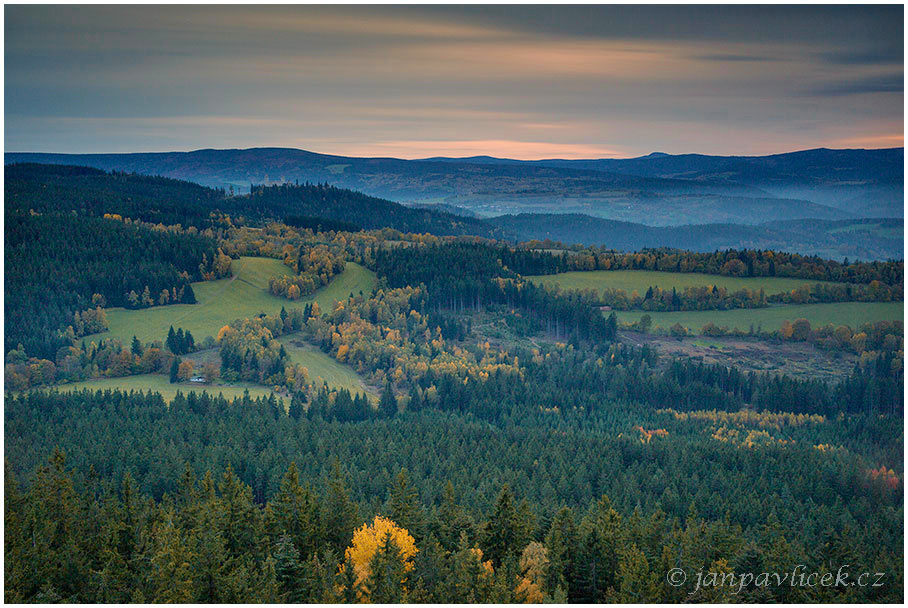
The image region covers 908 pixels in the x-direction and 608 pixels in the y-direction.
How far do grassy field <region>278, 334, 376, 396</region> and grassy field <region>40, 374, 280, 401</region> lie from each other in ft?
34.5

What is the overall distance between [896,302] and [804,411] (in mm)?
38064

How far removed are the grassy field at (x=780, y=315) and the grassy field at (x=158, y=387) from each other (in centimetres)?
7264

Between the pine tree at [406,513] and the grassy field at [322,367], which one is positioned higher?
the pine tree at [406,513]

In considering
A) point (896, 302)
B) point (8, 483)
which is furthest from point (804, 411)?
point (8, 483)

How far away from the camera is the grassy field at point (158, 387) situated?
108 meters

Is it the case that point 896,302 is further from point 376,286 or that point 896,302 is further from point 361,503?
point 361,503

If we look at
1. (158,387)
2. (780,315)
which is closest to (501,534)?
(158,387)

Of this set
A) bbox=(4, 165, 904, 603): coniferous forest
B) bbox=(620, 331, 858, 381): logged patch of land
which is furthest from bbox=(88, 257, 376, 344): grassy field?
bbox=(620, 331, 858, 381): logged patch of land

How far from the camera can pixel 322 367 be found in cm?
12700

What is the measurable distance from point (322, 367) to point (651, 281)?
7309 cm

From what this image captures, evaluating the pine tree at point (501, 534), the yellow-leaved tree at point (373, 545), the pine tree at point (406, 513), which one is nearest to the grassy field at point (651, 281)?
the pine tree at point (406, 513)

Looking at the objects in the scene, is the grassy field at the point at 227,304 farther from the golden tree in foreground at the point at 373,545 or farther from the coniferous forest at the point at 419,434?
the golden tree in foreground at the point at 373,545

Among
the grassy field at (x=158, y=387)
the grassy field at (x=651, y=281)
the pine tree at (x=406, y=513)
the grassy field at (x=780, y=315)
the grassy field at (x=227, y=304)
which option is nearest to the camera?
the pine tree at (x=406, y=513)

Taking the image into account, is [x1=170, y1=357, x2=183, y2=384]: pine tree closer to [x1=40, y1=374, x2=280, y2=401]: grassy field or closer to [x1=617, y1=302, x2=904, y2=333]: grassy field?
[x1=40, y1=374, x2=280, y2=401]: grassy field
